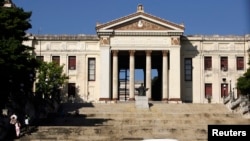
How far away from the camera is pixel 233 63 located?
211ft

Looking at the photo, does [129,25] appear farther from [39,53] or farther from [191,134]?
[191,134]

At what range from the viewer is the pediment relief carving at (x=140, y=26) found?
61.1m

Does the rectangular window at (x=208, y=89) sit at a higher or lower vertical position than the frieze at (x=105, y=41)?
lower

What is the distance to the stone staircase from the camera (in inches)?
1112

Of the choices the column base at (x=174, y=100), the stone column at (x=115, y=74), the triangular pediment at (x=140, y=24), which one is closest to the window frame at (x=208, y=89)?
the column base at (x=174, y=100)

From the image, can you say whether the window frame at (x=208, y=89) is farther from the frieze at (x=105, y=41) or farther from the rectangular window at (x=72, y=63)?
the rectangular window at (x=72, y=63)

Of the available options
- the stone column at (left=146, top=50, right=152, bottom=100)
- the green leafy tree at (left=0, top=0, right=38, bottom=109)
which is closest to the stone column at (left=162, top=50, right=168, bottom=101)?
the stone column at (left=146, top=50, right=152, bottom=100)

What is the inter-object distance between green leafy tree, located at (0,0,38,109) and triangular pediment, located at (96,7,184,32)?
97.0 feet

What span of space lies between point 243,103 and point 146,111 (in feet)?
30.5

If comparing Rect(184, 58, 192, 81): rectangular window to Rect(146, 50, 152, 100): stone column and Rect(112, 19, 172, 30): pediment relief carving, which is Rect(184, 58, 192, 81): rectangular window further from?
Rect(112, 19, 172, 30): pediment relief carving

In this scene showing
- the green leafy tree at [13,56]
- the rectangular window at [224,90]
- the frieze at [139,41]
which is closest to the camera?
the green leafy tree at [13,56]

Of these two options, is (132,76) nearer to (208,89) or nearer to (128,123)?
(208,89)

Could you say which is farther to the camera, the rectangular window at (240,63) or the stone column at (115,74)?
Result: the rectangular window at (240,63)
